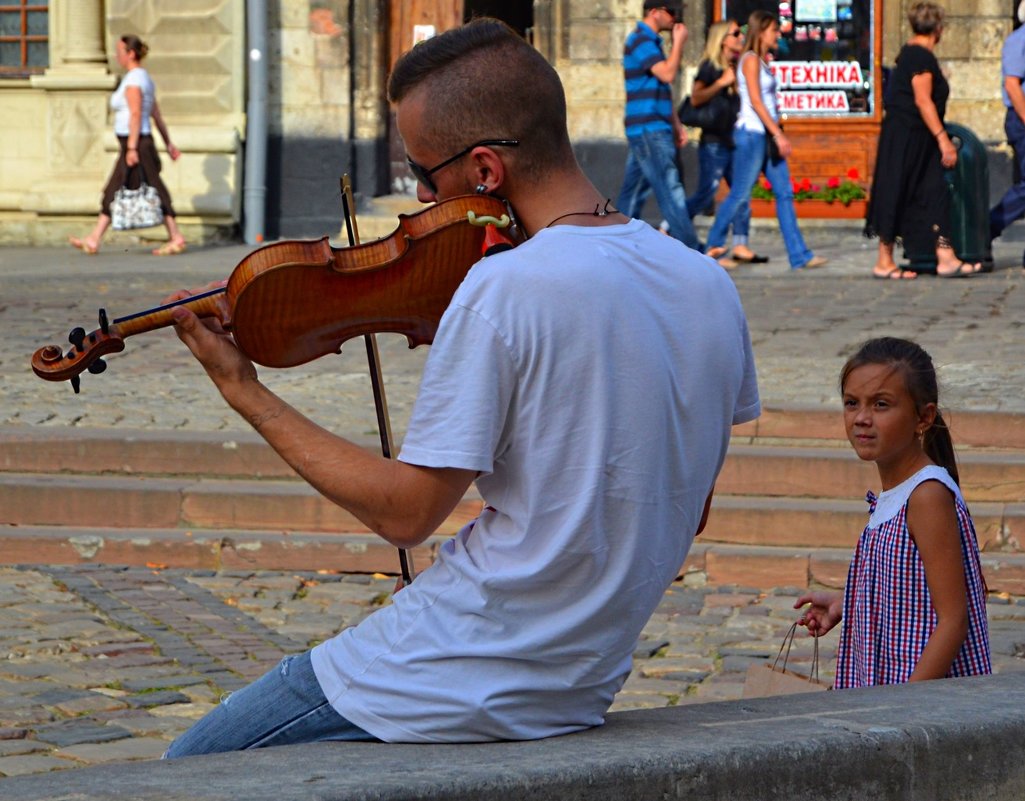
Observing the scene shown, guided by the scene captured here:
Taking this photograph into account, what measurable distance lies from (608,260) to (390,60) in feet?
49.7

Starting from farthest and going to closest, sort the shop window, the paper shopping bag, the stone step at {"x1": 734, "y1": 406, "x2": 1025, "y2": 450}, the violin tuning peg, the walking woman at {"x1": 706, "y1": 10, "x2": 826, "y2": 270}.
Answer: the shop window < the walking woman at {"x1": 706, "y1": 10, "x2": 826, "y2": 270} < the stone step at {"x1": 734, "y1": 406, "x2": 1025, "y2": 450} < the paper shopping bag < the violin tuning peg

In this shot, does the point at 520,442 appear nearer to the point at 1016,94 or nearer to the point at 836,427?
the point at 836,427

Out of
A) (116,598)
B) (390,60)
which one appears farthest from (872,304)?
(390,60)

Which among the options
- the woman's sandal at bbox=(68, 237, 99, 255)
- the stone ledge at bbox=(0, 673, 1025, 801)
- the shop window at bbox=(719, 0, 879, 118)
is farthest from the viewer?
the shop window at bbox=(719, 0, 879, 118)

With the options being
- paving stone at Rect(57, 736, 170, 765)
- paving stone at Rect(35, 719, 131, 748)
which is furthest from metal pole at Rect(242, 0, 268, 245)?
paving stone at Rect(57, 736, 170, 765)

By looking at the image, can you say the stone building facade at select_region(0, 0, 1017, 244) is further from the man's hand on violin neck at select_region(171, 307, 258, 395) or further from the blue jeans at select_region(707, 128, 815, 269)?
the man's hand on violin neck at select_region(171, 307, 258, 395)

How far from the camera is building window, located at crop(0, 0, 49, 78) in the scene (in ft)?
58.2

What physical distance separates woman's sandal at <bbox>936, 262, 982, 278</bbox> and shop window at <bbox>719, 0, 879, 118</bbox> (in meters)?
4.21

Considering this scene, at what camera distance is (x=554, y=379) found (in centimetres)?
244

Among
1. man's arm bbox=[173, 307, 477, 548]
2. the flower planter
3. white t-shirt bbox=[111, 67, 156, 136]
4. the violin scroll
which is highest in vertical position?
white t-shirt bbox=[111, 67, 156, 136]

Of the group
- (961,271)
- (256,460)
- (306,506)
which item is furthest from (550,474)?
(961,271)

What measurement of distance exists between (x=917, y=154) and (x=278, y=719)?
33.9ft

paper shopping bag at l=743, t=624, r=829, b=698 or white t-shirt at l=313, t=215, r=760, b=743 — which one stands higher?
white t-shirt at l=313, t=215, r=760, b=743

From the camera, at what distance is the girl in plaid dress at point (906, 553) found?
11.2 feet
